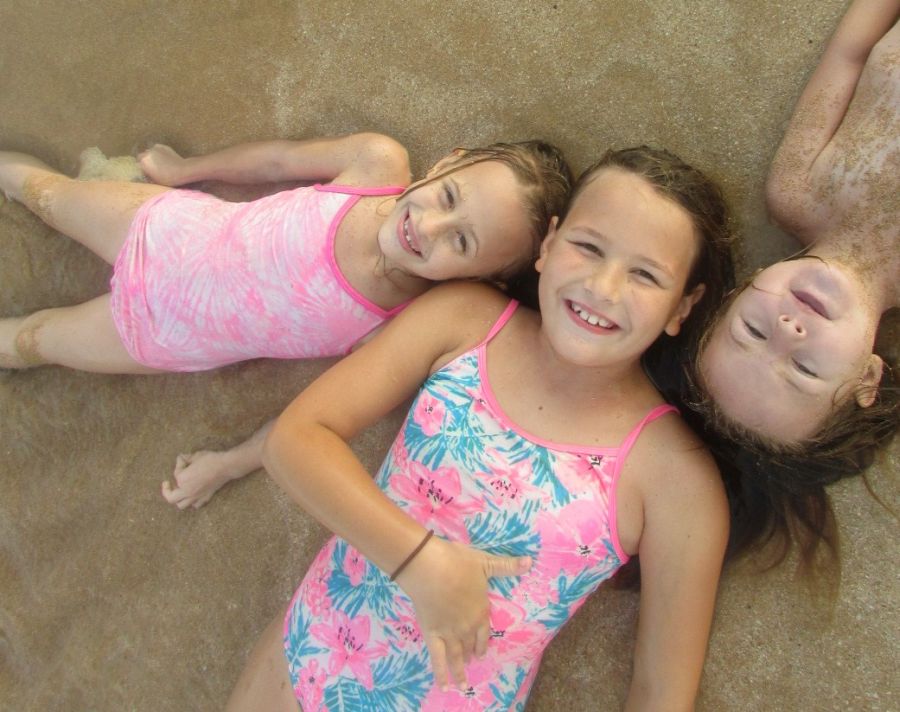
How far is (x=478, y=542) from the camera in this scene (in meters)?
1.83

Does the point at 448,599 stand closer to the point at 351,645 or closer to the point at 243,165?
the point at 351,645

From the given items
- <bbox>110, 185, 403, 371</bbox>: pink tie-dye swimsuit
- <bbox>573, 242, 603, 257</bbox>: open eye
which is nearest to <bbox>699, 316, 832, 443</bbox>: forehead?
<bbox>573, 242, 603, 257</bbox>: open eye

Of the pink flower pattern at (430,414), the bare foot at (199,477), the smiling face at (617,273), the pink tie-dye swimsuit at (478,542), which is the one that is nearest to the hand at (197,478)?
the bare foot at (199,477)

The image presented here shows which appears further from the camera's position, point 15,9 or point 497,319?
point 15,9

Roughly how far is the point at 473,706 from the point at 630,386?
3.09 ft

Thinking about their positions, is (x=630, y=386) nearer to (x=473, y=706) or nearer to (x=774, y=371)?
(x=774, y=371)

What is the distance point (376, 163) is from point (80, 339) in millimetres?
1138

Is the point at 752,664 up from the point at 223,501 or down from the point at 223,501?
up

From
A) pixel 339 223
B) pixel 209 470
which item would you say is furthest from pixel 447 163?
pixel 209 470

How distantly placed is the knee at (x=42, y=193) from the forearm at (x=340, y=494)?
1301 mm

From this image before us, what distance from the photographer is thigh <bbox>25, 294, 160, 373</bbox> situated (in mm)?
2277

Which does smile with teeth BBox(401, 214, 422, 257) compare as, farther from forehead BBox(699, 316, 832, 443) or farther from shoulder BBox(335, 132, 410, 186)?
forehead BBox(699, 316, 832, 443)

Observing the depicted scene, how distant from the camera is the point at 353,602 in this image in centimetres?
191

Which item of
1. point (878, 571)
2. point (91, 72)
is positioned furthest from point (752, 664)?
point (91, 72)
